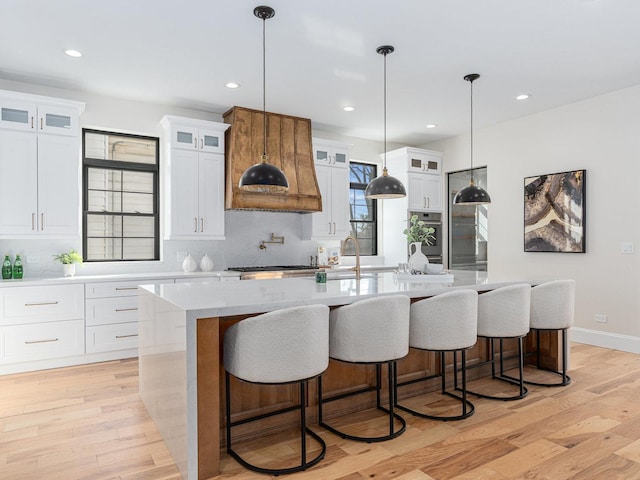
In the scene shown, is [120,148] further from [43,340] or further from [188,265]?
[43,340]

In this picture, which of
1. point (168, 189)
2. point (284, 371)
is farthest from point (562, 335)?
point (168, 189)

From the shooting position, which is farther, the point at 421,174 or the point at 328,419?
the point at 421,174

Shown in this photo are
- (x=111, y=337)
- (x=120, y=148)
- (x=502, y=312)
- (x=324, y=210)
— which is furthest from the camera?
(x=324, y=210)

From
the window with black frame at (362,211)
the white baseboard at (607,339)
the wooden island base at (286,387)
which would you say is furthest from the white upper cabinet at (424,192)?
the wooden island base at (286,387)

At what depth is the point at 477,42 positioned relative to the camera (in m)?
3.71

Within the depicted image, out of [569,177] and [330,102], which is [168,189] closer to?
[330,102]

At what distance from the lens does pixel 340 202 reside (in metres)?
6.31

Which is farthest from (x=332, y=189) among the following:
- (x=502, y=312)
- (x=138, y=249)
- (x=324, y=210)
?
(x=502, y=312)

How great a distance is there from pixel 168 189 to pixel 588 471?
4.61 m

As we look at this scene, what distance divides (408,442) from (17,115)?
451cm

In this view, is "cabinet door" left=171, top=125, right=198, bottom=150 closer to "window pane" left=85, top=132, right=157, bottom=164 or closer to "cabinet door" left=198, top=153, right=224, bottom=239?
"cabinet door" left=198, top=153, right=224, bottom=239

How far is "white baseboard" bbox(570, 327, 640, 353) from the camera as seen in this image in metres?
4.69

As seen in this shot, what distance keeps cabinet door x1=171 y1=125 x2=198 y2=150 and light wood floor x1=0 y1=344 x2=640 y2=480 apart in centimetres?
275

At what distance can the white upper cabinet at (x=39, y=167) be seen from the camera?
4191 mm
